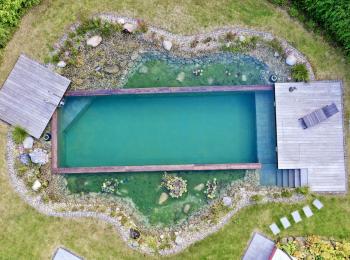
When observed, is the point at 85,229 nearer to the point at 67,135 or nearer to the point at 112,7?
the point at 67,135

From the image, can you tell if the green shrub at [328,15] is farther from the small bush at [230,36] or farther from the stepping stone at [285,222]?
the stepping stone at [285,222]

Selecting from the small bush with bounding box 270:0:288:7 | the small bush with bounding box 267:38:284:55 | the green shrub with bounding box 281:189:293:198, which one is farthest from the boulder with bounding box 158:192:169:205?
the small bush with bounding box 270:0:288:7

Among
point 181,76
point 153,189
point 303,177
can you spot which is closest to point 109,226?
point 153,189

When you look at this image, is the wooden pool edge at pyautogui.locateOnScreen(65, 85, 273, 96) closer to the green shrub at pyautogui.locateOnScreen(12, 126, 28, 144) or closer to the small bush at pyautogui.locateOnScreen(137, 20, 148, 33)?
the green shrub at pyautogui.locateOnScreen(12, 126, 28, 144)

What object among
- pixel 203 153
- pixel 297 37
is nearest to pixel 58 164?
pixel 203 153

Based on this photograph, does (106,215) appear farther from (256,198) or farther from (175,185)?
(256,198)

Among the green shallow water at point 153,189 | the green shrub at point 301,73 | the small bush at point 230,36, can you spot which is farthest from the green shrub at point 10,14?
the green shrub at point 301,73
